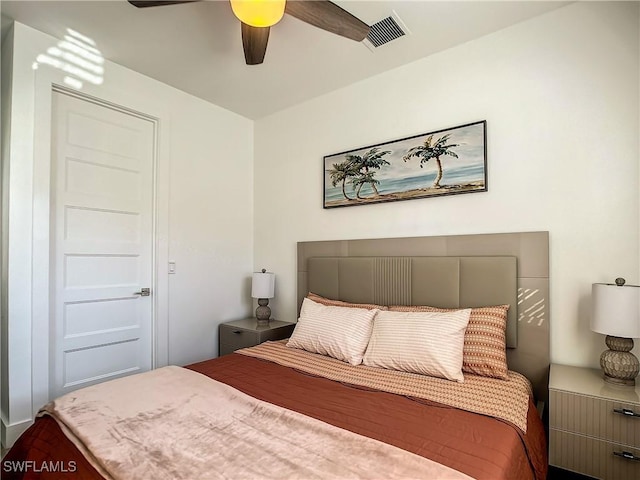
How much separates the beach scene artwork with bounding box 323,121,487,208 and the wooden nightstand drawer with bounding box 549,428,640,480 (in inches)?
56.9

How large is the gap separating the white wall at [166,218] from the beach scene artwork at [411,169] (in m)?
1.12

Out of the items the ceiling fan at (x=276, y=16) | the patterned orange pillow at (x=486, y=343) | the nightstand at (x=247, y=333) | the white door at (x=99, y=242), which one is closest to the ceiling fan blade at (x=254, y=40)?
the ceiling fan at (x=276, y=16)

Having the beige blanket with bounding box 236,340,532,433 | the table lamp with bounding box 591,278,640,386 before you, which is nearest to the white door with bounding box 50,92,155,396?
the beige blanket with bounding box 236,340,532,433

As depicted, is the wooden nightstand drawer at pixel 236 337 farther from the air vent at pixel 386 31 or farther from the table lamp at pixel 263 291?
the air vent at pixel 386 31

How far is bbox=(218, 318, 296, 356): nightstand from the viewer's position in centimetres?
304

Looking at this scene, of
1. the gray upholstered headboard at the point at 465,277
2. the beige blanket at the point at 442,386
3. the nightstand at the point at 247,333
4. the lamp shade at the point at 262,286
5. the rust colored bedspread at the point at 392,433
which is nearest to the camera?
the rust colored bedspread at the point at 392,433

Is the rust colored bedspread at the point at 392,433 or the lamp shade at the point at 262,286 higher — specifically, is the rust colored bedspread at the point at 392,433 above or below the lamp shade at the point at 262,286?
below

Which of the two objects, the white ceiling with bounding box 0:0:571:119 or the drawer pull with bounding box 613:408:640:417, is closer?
the drawer pull with bounding box 613:408:640:417

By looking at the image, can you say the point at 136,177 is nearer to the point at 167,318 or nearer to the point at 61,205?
the point at 61,205

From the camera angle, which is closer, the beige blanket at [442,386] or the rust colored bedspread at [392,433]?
the rust colored bedspread at [392,433]

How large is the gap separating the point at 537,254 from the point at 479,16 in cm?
149

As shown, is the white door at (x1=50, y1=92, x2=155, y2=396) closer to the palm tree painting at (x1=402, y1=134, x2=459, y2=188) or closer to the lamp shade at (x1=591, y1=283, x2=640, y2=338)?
the palm tree painting at (x1=402, y1=134, x2=459, y2=188)

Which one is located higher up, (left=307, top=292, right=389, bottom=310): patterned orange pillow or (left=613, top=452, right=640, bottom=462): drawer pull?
(left=307, top=292, right=389, bottom=310): patterned orange pillow

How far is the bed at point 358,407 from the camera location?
1.12 m
